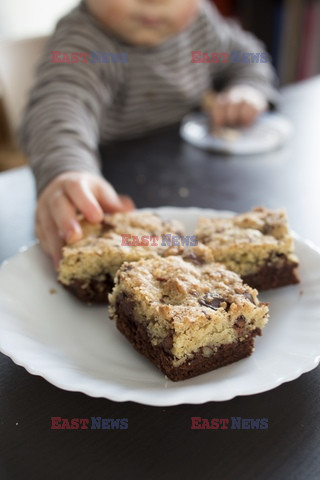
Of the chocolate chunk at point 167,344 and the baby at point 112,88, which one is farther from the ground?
the chocolate chunk at point 167,344

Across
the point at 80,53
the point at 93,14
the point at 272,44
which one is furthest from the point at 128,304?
the point at 272,44

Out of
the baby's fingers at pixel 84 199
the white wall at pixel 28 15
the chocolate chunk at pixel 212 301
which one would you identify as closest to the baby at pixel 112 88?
the baby's fingers at pixel 84 199

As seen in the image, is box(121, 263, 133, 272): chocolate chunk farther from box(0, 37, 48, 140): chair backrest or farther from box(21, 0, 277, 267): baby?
box(0, 37, 48, 140): chair backrest

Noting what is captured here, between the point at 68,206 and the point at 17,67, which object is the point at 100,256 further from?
the point at 17,67

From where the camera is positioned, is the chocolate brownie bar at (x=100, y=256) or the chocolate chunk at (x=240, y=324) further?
the chocolate brownie bar at (x=100, y=256)

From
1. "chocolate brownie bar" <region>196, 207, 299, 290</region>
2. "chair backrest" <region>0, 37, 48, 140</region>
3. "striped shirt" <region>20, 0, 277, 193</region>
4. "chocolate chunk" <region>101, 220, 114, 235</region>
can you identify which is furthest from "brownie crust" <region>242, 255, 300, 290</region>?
"chair backrest" <region>0, 37, 48, 140</region>
